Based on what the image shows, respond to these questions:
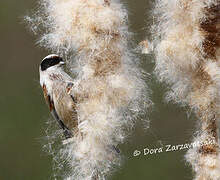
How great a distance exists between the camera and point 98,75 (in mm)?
1438

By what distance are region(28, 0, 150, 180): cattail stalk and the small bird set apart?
0.08 feet

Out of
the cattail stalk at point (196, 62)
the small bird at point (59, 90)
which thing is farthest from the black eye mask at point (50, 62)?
the cattail stalk at point (196, 62)

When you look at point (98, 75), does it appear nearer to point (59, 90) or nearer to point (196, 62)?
point (59, 90)

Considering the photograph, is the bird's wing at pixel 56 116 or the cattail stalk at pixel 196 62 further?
the bird's wing at pixel 56 116

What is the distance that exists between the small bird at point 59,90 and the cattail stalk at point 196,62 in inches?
11.0

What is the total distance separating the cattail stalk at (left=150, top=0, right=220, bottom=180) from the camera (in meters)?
1.44

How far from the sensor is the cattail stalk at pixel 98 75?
143cm

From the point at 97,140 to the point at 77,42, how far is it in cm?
29

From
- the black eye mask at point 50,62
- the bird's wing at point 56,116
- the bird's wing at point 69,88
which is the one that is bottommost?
the bird's wing at point 56,116

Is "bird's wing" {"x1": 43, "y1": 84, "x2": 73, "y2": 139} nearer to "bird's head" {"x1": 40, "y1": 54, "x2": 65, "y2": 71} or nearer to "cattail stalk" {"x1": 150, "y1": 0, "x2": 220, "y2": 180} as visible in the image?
"bird's head" {"x1": 40, "y1": 54, "x2": 65, "y2": 71}

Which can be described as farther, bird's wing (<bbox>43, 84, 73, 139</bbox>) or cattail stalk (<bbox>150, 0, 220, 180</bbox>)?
bird's wing (<bbox>43, 84, 73, 139</bbox>)

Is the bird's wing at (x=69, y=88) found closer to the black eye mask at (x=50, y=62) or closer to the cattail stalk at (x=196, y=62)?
the black eye mask at (x=50, y=62)

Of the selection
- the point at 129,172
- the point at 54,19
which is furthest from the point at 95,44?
the point at 129,172

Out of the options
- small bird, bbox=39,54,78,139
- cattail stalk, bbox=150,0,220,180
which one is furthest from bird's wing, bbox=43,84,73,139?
cattail stalk, bbox=150,0,220,180
